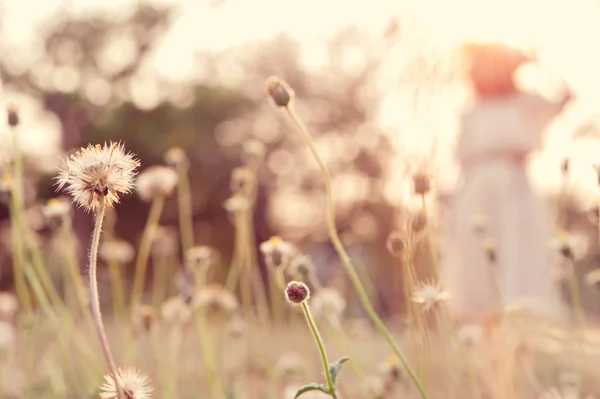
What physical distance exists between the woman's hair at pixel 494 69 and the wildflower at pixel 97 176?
4.51 meters

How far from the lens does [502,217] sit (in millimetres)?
4559

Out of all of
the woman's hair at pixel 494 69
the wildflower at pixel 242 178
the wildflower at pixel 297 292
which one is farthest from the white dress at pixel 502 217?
the wildflower at pixel 297 292

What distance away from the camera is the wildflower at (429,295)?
1.22m

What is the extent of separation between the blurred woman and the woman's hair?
3 centimetres

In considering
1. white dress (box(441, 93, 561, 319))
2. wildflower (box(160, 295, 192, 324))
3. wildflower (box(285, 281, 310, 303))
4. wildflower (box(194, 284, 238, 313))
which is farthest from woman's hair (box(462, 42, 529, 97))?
wildflower (box(285, 281, 310, 303))

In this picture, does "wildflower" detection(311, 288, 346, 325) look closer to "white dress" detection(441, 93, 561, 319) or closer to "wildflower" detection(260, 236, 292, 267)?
"wildflower" detection(260, 236, 292, 267)

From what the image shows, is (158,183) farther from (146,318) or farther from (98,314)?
(98,314)

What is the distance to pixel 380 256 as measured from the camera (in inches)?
636

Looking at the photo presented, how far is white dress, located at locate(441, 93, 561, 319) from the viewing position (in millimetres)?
4559

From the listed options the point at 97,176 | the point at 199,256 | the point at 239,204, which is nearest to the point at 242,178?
the point at 239,204

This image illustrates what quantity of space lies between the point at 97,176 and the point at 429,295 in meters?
0.66

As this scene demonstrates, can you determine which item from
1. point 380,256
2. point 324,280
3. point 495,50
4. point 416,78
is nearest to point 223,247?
point 324,280

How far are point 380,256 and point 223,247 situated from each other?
365cm

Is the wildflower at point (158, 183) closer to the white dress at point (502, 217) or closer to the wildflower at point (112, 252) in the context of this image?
the wildflower at point (112, 252)
